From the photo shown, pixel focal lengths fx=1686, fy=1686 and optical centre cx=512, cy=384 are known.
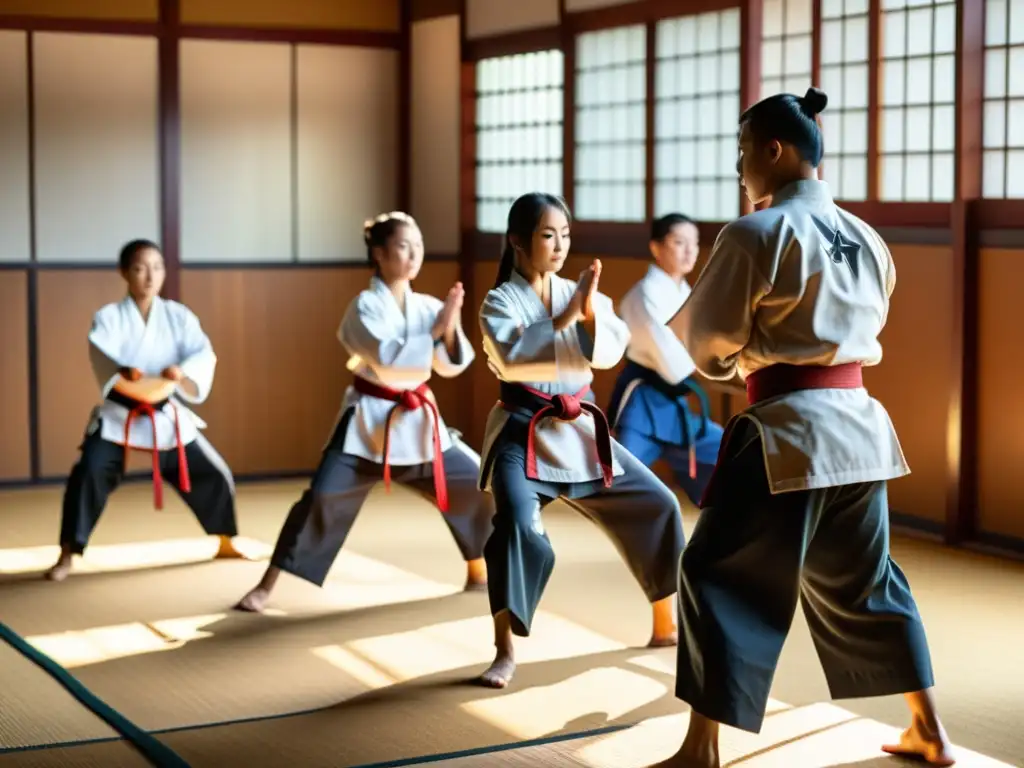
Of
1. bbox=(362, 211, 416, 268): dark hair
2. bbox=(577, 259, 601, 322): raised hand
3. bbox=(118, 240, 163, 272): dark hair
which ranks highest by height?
bbox=(362, 211, 416, 268): dark hair

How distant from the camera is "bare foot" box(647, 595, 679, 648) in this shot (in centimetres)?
454

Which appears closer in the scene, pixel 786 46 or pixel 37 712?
pixel 37 712

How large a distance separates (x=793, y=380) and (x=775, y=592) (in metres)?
0.42

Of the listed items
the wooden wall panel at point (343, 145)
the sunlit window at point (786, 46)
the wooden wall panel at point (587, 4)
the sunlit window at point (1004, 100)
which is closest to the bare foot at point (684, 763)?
the sunlit window at point (1004, 100)

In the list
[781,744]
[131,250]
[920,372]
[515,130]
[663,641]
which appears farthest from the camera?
[515,130]

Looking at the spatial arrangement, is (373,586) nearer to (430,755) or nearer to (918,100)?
(430,755)

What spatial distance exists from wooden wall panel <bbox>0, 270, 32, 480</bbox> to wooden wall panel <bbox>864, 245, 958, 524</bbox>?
3.77 m

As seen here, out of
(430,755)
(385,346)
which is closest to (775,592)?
(430,755)

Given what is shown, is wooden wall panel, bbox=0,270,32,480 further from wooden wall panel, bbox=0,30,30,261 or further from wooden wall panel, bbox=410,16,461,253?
wooden wall panel, bbox=410,16,461,253

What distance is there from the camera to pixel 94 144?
7750 mm

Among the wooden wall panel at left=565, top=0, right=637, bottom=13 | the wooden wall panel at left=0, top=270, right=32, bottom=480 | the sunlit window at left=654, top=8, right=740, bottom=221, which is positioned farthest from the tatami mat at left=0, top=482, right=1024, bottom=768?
A: the wooden wall panel at left=565, top=0, right=637, bottom=13

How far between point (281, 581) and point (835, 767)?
97.7 inches

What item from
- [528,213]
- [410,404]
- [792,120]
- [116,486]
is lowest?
[116,486]

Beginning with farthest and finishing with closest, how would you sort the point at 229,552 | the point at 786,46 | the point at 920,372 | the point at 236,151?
the point at 236,151
the point at 786,46
the point at 920,372
the point at 229,552
